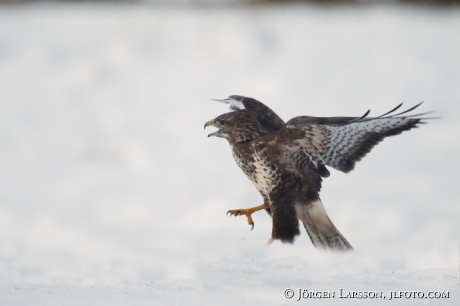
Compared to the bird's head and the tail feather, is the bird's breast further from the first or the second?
the tail feather

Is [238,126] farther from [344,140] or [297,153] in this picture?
[344,140]

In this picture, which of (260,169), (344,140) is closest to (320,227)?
(260,169)

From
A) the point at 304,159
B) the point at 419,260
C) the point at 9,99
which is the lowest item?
the point at 419,260

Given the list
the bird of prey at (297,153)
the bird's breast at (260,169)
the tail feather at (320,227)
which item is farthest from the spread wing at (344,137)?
the tail feather at (320,227)

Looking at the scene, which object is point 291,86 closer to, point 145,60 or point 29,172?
point 145,60

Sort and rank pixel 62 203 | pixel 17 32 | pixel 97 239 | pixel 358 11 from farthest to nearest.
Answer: pixel 358 11 < pixel 17 32 < pixel 62 203 < pixel 97 239

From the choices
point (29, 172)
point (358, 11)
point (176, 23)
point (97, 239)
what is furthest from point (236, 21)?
point (97, 239)

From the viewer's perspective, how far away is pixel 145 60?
1163cm

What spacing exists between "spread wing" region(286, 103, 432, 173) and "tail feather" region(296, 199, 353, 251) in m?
0.44

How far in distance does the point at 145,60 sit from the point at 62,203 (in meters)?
5.45

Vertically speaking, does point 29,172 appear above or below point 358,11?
below

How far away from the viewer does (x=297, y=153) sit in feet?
14.7

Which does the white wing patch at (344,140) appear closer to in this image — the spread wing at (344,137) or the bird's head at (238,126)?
the spread wing at (344,137)

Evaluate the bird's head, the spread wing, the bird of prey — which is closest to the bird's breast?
the bird of prey
